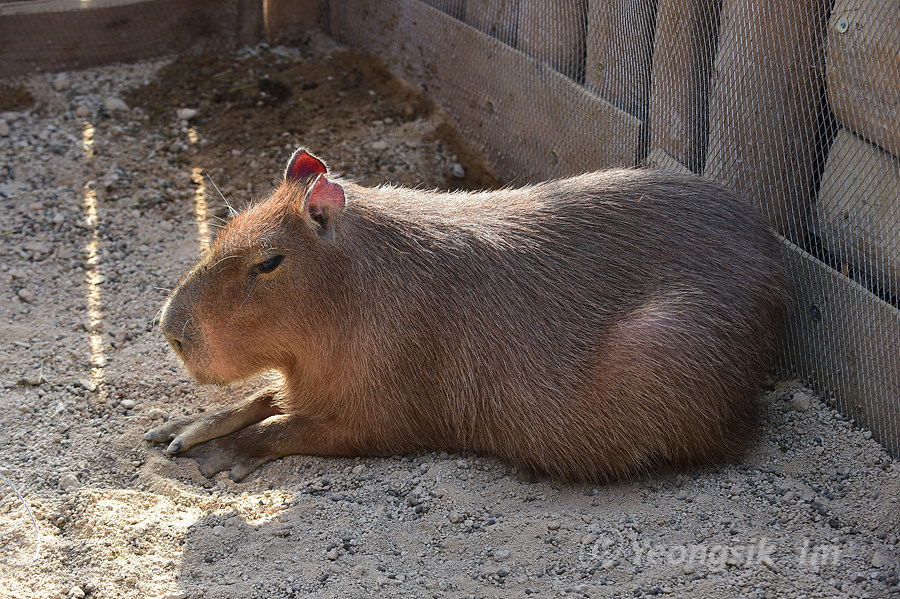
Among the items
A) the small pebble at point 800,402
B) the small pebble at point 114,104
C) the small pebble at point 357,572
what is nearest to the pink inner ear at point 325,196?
the small pebble at point 357,572

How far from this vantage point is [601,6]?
4.15m

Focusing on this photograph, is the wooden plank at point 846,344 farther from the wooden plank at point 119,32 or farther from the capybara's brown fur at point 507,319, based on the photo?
the wooden plank at point 119,32

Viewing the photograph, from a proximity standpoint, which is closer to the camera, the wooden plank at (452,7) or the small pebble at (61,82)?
the wooden plank at (452,7)

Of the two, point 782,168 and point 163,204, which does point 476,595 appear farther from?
point 163,204

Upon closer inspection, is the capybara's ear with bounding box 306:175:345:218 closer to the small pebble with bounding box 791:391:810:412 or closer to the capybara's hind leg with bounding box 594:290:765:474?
the capybara's hind leg with bounding box 594:290:765:474

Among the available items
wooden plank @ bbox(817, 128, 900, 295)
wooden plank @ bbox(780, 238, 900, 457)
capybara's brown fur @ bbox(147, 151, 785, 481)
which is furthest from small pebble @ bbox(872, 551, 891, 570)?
wooden plank @ bbox(817, 128, 900, 295)

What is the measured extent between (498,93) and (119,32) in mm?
2761

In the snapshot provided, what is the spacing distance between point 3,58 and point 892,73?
517cm

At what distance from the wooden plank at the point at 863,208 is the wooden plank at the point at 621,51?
1055 mm

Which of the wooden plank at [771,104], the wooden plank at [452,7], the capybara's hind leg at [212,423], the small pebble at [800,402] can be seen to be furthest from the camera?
the wooden plank at [452,7]

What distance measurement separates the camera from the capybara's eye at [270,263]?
10.4 ft

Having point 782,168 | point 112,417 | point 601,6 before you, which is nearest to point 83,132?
point 112,417

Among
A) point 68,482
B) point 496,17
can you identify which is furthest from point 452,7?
point 68,482

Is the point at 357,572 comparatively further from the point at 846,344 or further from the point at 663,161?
the point at 663,161
